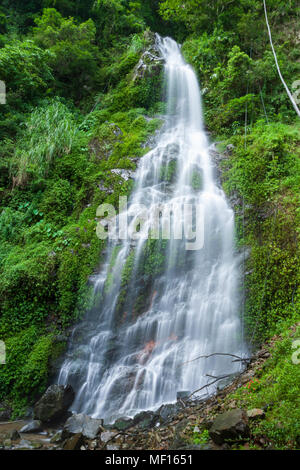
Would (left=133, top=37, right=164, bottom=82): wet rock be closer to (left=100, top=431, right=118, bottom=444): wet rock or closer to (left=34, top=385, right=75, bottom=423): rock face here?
(left=34, top=385, right=75, bottom=423): rock face

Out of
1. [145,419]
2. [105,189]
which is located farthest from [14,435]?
[105,189]

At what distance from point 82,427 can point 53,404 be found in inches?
37.4

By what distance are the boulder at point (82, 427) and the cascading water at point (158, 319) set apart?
0.50 meters

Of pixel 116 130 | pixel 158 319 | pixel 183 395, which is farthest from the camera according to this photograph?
pixel 116 130

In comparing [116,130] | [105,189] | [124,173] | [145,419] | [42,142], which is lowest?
[145,419]

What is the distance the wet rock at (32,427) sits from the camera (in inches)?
183

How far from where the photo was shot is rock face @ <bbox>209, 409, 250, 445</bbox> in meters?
2.93

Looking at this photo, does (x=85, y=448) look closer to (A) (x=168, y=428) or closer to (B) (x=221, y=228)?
(A) (x=168, y=428)

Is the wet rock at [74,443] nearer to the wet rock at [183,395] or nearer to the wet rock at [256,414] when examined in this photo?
the wet rock at [183,395]

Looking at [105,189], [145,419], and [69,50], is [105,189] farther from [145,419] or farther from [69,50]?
[69,50]

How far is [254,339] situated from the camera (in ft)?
17.0

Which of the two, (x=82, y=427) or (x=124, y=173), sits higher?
(x=124, y=173)

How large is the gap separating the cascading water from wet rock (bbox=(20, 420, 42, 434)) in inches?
27.1

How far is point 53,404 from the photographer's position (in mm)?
4992
